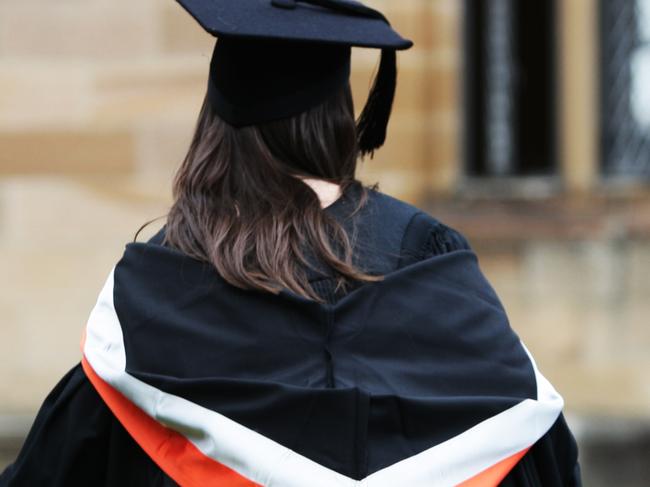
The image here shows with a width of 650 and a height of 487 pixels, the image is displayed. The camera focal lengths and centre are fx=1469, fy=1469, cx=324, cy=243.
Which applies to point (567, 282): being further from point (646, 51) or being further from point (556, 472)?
point (556, 472)

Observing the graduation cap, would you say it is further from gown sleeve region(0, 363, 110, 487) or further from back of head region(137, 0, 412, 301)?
gown sleeve region(0, 363, 110, 487)

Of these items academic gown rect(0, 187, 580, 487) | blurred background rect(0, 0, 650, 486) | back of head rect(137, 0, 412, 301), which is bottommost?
blurred background rect(0, 0, 650, 486)

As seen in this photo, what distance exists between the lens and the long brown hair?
239cm

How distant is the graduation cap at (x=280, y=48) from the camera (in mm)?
2480

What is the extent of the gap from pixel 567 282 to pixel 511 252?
26 cm

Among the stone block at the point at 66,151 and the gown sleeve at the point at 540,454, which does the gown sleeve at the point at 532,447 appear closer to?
the gown sleeve at the point at 540,454

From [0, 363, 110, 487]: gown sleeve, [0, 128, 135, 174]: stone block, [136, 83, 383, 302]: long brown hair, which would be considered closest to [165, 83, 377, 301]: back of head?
[136, 83, 383, 302]: long brown hair

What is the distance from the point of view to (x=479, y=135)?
6.49 metres

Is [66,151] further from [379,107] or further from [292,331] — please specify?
[292,331]

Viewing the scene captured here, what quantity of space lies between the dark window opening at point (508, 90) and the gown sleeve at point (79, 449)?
4.08m

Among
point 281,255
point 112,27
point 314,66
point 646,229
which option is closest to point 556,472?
point 281,255

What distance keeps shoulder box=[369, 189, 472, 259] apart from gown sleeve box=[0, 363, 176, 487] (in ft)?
1.87

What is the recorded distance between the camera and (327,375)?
2.35 meters

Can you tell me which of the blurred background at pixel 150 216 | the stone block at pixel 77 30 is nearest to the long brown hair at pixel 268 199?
the blurred background at pixel 150 216
